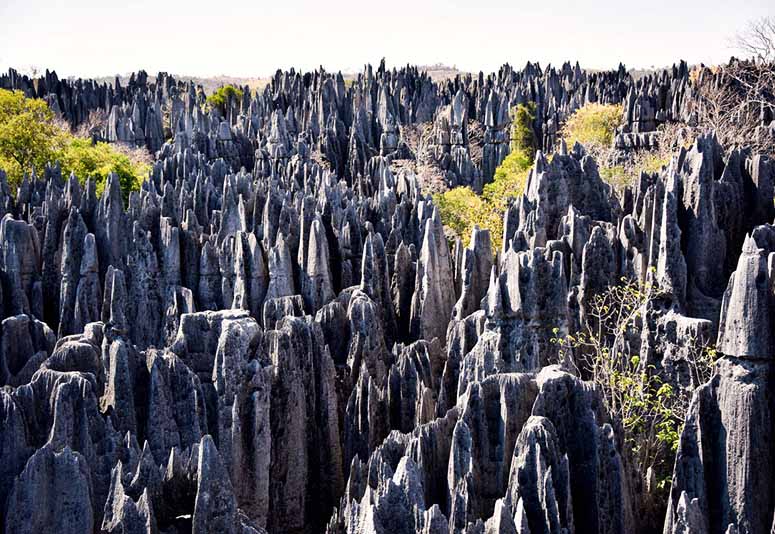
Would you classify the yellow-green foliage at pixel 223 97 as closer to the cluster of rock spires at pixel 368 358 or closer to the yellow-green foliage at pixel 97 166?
the yellow-green foliage at pixel 97 166

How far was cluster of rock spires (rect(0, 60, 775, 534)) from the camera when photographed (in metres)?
10.1

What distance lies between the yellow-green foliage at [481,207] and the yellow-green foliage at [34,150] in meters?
13.3

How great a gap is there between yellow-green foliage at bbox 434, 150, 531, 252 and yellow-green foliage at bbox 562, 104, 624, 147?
11.0 metres

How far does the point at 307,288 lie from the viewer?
22828 mm

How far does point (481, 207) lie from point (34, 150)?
19.4 meters

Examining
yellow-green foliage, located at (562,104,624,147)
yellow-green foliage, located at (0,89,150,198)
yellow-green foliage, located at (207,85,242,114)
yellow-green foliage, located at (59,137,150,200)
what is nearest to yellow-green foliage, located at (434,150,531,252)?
yellow-green foliage, located at (562,104,624,147)

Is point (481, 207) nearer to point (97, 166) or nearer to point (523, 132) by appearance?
point (97, 166)

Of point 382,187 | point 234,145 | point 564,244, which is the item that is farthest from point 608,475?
point 234,145

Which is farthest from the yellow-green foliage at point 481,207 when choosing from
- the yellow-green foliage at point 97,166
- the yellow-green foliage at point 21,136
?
the yellow-green foliage at point 21,136

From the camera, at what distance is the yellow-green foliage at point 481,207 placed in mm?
29703

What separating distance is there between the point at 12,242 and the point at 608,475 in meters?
17.3

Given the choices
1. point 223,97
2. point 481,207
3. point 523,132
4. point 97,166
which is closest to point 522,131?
point 523,132

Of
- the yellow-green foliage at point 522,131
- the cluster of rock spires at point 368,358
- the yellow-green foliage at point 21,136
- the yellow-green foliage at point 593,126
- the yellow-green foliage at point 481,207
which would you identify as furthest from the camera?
the yellow-green foliage at point 522,131

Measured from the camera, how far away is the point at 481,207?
32156 mm
